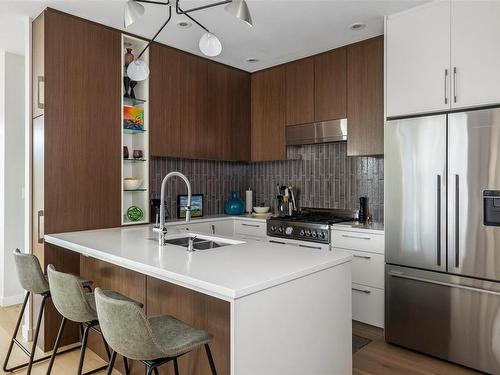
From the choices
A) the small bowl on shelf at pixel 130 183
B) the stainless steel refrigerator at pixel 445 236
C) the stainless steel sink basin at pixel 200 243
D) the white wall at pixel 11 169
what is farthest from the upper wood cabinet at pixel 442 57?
the white wall at pixel 11 169

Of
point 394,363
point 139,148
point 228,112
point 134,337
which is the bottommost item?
point 394,363

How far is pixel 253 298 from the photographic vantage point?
1.49 metres

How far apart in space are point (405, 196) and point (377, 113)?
93 cm

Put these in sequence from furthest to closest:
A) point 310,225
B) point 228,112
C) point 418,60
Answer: point 228,112 → point 310,225 → point 418,60

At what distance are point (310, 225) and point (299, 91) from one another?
1.47 m

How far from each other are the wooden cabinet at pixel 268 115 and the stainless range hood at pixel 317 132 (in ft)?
0.45

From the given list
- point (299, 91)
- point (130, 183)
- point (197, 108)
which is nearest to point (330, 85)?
point (299, 91)

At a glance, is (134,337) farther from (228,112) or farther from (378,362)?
(228,112)

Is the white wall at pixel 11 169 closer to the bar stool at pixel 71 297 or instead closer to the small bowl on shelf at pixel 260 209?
the bar stool at pixel 71 297

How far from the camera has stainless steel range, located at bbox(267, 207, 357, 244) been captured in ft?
11.2

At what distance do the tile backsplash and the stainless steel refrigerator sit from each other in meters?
0.83

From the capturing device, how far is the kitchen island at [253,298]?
149 cm

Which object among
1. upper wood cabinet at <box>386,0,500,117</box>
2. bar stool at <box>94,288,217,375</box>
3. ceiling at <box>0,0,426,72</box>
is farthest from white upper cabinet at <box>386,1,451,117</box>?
bar stool at <box>94,288,217,375</box>

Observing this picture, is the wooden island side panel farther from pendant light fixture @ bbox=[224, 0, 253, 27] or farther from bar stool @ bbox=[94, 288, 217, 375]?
pendant light fixture @ bbox=[224, 0, 253, 27]
